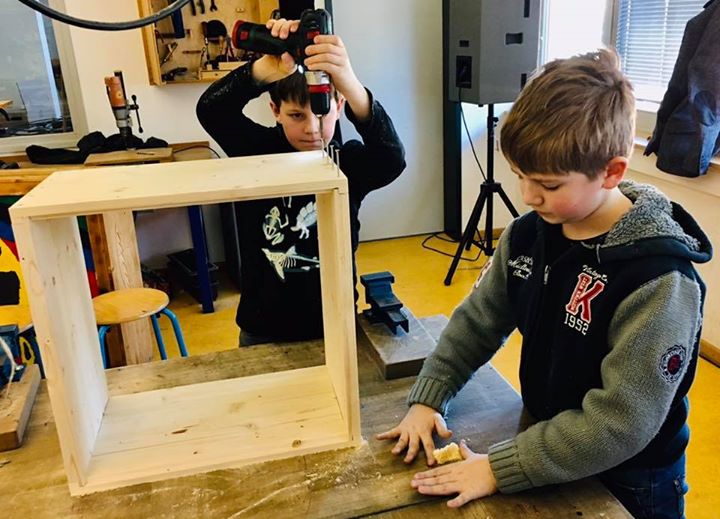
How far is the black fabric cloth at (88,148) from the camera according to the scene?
9.79 feet

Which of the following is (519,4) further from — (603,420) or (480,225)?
(603,420)

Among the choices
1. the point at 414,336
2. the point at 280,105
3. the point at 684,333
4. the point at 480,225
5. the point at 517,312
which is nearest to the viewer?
the point at 684,333

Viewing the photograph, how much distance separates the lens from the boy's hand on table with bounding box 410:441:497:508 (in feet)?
2.69

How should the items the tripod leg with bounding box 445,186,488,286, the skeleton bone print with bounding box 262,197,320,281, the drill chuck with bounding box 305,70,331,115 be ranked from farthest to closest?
the tripod leg with bounding box 445,186,488,286, the skeleton bone print with bounding box 262,197,320,281, the drill chuck with bounding box 305,70,331,115

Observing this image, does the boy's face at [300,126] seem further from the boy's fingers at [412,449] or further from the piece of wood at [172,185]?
the boy's fingers at [412,449]

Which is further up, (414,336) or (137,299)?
(414,336)

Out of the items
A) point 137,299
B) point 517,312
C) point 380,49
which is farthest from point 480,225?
point 517,312

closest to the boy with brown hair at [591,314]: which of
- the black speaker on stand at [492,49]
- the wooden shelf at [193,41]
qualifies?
the black speaker on stand at [492,49]

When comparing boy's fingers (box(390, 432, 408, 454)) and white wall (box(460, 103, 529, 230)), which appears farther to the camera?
white wall (box(460, 103, 529, 230))

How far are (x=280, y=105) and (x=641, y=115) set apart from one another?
6.78 feet

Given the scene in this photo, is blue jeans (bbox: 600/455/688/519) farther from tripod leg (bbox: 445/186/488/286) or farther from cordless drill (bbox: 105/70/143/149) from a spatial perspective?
cordless drill (bbox: 105/70/143/149)

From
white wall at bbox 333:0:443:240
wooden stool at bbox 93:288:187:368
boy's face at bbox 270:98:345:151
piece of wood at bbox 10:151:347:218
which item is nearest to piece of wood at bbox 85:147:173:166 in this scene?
wooden stool at bbox 93:288:187:368

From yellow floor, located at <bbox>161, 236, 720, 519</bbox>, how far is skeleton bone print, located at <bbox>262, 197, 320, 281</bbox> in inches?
48.8

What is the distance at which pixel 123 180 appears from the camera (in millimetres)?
929
